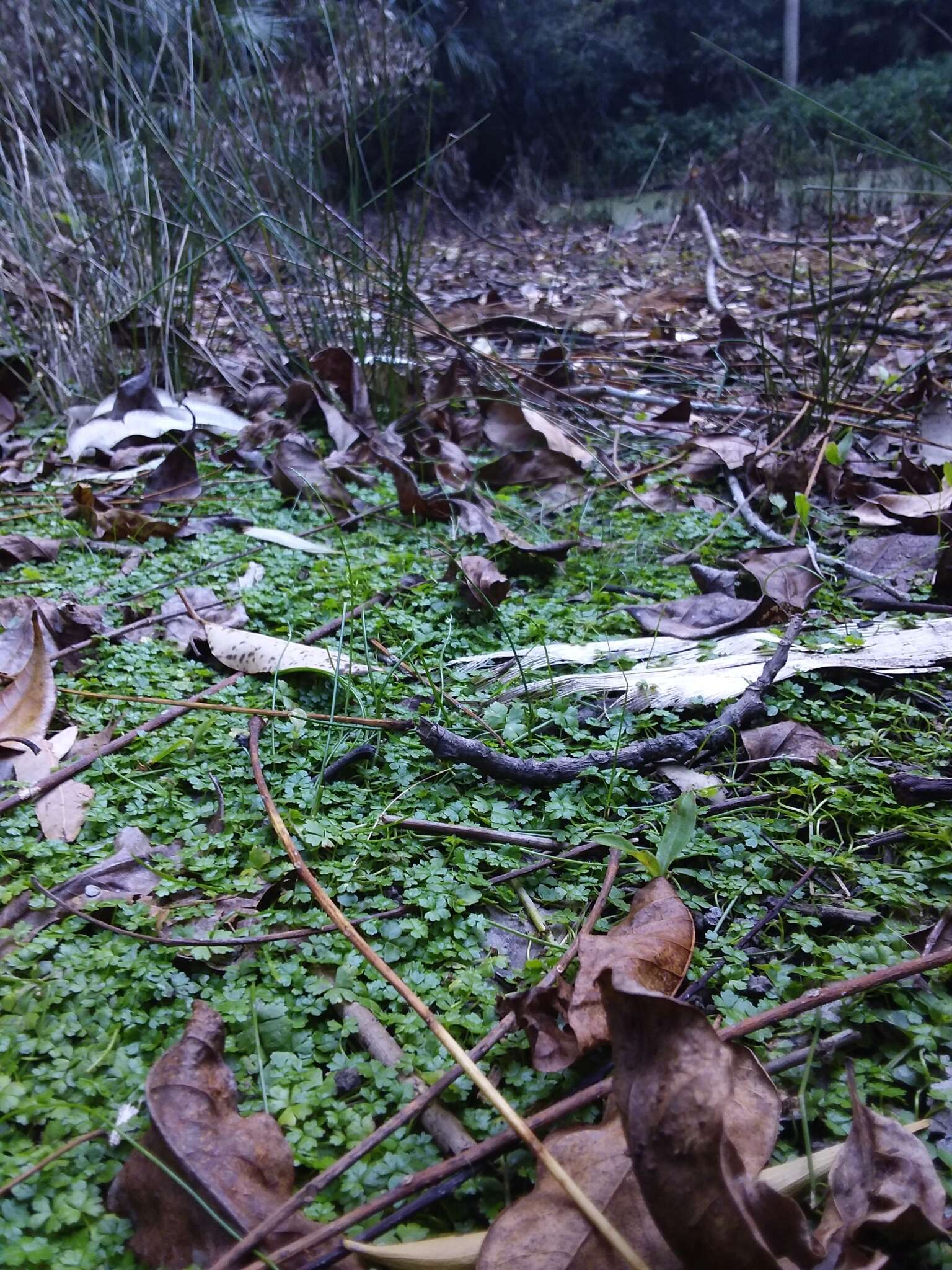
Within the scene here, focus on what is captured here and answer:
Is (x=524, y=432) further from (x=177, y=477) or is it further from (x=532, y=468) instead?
(x=177, y=477)

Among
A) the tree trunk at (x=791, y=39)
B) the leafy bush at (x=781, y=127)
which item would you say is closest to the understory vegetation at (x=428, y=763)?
the leafy bush at (x=781, y=127)

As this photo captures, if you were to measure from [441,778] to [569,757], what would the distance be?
19 centimetres

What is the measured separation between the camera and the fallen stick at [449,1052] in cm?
70

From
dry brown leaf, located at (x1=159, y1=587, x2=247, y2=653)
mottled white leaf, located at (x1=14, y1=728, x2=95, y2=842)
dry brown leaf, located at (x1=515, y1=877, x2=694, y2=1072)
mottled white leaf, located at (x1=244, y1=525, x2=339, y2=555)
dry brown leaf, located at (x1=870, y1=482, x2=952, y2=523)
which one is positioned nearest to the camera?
dry brown leaf, located at (x1=515, y1=877, x2=694, y2=1072)

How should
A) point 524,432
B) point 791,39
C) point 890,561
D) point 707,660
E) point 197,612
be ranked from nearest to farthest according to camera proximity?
Answer: point 707,660 < point 197,612 < point 890,561 < point 524,432 < point 791,39

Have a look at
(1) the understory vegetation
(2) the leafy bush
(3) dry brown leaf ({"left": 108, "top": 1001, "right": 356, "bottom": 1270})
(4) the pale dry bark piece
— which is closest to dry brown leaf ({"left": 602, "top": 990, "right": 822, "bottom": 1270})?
(1) the understory vegetation

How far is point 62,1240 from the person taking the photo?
0.75m

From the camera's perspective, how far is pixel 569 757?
1363mm

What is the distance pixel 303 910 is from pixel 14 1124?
0.35 metres

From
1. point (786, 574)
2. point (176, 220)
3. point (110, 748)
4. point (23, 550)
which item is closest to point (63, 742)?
point (110, 748)

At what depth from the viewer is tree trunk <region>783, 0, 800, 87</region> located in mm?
13125

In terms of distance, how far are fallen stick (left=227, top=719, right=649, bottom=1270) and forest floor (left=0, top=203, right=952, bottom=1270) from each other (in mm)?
24

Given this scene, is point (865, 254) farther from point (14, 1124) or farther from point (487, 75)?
point (487, 75)

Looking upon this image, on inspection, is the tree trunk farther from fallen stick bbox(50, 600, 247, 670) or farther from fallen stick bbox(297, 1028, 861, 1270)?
fallen stick bbox(297, 1028, 861, 1270)
